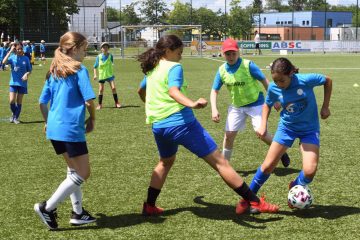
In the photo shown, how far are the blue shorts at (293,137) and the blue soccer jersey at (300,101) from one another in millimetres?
43

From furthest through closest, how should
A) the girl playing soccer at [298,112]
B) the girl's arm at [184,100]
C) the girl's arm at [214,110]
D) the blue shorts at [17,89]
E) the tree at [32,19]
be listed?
the tree at [32,19] < the blue shorts at [17,89] < the girl's arm at [214,110] < the girl playing soccer at [298,112] < the girl's arm at [184,100]

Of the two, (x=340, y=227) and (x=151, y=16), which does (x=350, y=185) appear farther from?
(x=151, y=16)

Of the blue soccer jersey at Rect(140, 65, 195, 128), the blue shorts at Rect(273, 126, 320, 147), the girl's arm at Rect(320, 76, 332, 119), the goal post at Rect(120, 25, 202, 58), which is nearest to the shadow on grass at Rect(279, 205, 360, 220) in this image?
the blue shorts at Rect(273, 126, 320, 147)

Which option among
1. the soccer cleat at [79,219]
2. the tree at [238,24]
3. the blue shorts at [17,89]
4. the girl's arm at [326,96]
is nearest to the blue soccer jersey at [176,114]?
the soccer cleat at [79,219]

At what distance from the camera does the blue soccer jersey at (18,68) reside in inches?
458

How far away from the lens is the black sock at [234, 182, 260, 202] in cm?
497

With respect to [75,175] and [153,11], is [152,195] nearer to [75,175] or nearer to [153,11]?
[75,175]

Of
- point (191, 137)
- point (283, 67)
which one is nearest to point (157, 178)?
point (191, 137)

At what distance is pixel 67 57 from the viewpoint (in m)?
4.62

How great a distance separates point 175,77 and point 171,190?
2025mm

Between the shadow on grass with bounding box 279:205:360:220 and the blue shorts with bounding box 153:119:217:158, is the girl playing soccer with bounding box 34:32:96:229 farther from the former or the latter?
the shadow on grass with bounding box 279:205:360:220

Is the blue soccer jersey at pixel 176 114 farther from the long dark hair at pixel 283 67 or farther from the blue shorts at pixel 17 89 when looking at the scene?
the blue shorts at pixel 17 89

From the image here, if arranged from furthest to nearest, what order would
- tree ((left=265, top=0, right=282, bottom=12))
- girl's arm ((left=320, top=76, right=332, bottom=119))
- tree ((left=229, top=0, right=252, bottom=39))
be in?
tree ((left=265, top=0, right=282, bottom=12))
tree ((left=229, top=0, right=252, bottom=39))
girl's arm ((left=320, top=76, right=332, bottom=119))

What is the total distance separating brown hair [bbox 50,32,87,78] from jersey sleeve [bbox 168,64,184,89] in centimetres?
87
